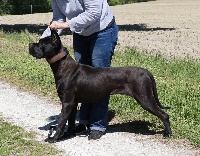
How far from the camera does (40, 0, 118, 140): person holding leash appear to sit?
5.46 m

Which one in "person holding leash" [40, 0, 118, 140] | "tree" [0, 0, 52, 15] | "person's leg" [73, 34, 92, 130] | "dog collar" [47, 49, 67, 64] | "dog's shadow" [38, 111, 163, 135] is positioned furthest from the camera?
"tree" [0, 0, 52, 15]

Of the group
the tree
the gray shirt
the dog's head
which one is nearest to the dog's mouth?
the dog's head

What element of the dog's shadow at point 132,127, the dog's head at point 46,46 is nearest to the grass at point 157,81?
the dog's shadow at point 132,127

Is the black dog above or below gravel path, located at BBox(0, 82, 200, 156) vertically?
above

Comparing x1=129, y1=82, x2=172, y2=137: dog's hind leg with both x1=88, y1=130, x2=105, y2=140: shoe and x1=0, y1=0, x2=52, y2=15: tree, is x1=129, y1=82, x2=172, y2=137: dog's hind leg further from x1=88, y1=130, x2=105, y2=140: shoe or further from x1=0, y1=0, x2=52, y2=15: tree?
x1=0, y1=0, x2=52, y2=15: tree

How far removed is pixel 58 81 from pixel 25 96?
2694 millimetres

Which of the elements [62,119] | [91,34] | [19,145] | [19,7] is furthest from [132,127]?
[19,7]

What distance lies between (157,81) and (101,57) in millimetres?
3361

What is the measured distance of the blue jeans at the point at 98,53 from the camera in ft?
19.0

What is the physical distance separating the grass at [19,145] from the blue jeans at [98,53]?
81 centimetres

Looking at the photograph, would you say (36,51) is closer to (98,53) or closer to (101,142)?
(98,53)

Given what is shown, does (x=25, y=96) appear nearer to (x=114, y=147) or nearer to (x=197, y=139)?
(x=114, y=147)

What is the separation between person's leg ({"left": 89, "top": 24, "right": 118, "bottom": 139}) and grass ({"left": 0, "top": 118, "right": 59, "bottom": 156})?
0.73 m

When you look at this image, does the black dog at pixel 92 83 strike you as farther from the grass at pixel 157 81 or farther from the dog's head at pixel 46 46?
the grass at pixel 157 81
